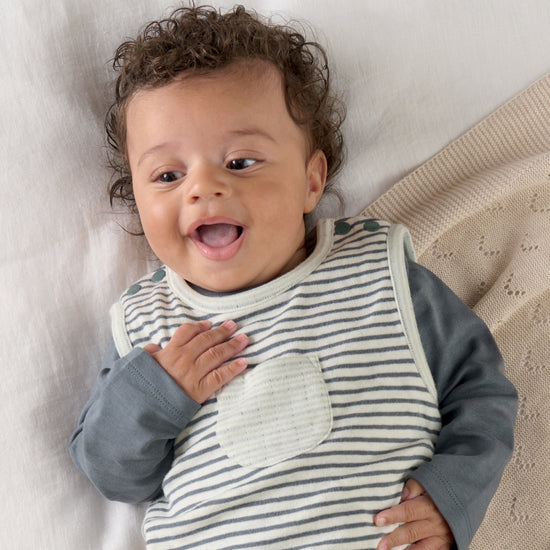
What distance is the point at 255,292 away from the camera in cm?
109

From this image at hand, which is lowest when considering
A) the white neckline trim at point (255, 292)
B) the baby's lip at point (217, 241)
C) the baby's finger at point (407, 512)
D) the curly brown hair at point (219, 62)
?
the baby's finger at point (407, 512)

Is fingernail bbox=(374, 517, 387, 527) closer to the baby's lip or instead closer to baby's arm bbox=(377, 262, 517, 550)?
baby's arm bbox=(377, 262, 517, 550)

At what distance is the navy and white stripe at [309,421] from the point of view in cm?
98

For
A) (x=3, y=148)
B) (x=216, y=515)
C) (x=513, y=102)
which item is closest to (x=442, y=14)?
(x=513, y=102)

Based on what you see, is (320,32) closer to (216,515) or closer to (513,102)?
(513,102)

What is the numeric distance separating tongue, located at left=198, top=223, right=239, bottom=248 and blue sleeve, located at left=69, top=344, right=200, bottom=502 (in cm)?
19

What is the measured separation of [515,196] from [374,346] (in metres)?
0.43

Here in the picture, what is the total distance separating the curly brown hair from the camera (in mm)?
1072

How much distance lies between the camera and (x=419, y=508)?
1.01 metres

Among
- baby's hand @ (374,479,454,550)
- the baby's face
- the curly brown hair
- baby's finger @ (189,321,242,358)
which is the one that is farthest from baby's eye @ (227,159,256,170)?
baby's hand @ (374,479,454,550)

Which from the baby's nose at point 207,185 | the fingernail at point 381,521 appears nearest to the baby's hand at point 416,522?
the fingernail at point 381,521

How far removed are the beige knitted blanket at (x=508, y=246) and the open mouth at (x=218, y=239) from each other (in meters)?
0.34

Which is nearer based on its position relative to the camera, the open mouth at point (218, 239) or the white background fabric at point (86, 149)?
the open mouth at point (218, 239)

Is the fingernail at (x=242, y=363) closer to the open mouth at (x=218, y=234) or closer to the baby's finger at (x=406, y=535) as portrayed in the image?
the open mouth at (x=218, y=234)
